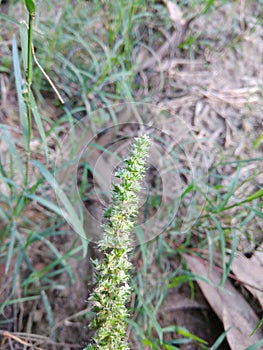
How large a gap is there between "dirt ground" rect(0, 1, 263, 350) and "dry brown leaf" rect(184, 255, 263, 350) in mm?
36

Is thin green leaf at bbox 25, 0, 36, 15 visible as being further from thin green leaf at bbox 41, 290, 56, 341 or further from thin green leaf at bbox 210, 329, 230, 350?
thin green leaf at bbox 210, 329, 230, 350

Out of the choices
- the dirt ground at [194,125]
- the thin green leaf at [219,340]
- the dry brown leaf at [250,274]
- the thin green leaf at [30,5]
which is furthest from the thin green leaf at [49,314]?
the thin green leaf at [30,5]

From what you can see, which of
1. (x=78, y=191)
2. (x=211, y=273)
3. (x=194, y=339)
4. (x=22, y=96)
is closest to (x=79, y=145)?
(x=78, y=191)

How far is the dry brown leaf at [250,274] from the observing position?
1.65 m

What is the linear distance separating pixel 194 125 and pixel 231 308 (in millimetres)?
1019

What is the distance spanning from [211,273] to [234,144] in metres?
0.80

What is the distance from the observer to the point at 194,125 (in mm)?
2293

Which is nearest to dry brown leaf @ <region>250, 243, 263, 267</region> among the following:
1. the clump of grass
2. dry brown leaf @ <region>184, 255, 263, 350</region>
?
dry brown leaf @ <region>184, 255, 263, 350</region>

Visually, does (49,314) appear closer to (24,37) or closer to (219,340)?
(219,340)

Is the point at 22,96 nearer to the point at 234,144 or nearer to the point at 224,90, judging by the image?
the point at 234,144

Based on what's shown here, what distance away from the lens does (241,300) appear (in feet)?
5.49

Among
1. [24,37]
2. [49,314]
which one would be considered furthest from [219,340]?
[24,37]

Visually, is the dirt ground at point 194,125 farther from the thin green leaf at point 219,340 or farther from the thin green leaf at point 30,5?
the thin green leaf at point 30,5

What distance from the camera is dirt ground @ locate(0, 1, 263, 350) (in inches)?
61.1
